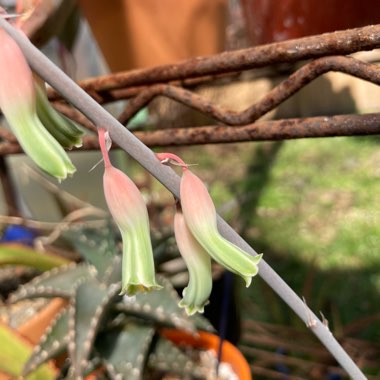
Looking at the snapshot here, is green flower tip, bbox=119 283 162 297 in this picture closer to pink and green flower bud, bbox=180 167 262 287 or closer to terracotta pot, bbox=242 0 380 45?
pink and green flower bud, bbox=180 167 262 287

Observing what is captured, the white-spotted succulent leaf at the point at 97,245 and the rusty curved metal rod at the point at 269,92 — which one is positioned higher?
the rusty curved metal rod at the point at 269,92

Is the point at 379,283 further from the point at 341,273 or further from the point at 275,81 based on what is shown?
the point at 275,81

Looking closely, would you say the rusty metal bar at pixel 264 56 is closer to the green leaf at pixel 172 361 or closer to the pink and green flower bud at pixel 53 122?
the pink and green flower bud at pixel 53 122

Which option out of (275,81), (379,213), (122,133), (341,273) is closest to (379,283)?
(341,273)

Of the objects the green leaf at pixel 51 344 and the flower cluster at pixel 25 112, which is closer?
the flower cluster at pixel 25 112

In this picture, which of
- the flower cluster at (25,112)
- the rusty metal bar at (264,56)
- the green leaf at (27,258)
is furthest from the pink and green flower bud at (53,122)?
the green leaf at (27,258)

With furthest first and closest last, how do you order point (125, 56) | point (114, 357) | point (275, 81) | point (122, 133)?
point (125, 56) < point (275, 81) < point (114, 357) < point (122, 133)

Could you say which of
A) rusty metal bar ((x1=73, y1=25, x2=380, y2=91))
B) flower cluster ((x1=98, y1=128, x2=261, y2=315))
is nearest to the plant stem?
flower cluster ((x1=98, y1=128, x2=261, y2=315))
